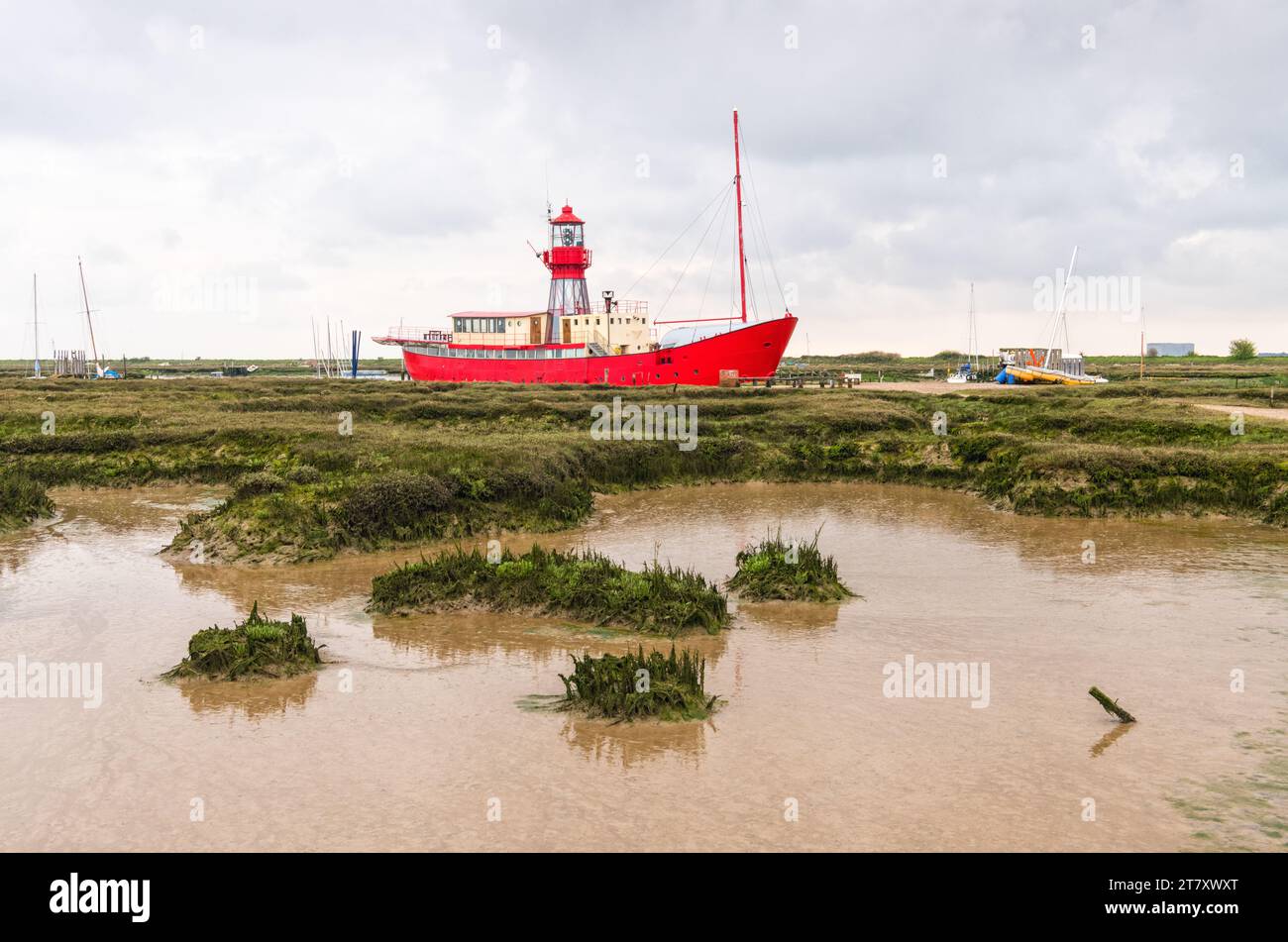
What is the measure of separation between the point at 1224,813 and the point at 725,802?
435 centimetres

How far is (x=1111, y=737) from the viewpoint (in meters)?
10.1

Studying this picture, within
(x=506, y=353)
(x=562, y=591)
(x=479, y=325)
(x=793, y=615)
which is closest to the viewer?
(x=793, y=615)

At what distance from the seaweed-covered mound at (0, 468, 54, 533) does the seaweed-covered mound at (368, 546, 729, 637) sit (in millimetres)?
11971

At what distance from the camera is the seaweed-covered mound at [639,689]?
35.0ft

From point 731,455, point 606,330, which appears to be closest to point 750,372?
point 606,330

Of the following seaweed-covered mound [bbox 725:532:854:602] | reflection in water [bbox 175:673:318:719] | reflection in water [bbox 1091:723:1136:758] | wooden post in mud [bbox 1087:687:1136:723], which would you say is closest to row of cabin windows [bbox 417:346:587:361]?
seaweed-covered mound [bbox 725:532:854:602]

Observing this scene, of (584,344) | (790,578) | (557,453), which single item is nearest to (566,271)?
(584,344)

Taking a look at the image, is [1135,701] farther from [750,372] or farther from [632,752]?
[750,372]

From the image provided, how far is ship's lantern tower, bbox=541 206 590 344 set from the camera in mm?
63156

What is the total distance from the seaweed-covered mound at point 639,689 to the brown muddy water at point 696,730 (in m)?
0.26

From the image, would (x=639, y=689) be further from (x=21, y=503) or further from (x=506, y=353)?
(x=506, y=353)

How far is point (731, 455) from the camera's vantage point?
3231 cm

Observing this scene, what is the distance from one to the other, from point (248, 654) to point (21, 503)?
1506 cm

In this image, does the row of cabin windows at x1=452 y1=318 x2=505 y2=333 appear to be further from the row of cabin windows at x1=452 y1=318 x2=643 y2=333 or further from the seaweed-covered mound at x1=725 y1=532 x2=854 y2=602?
the seaweed-covered mound at x1=725 y1=532 x2=854 y2=602
